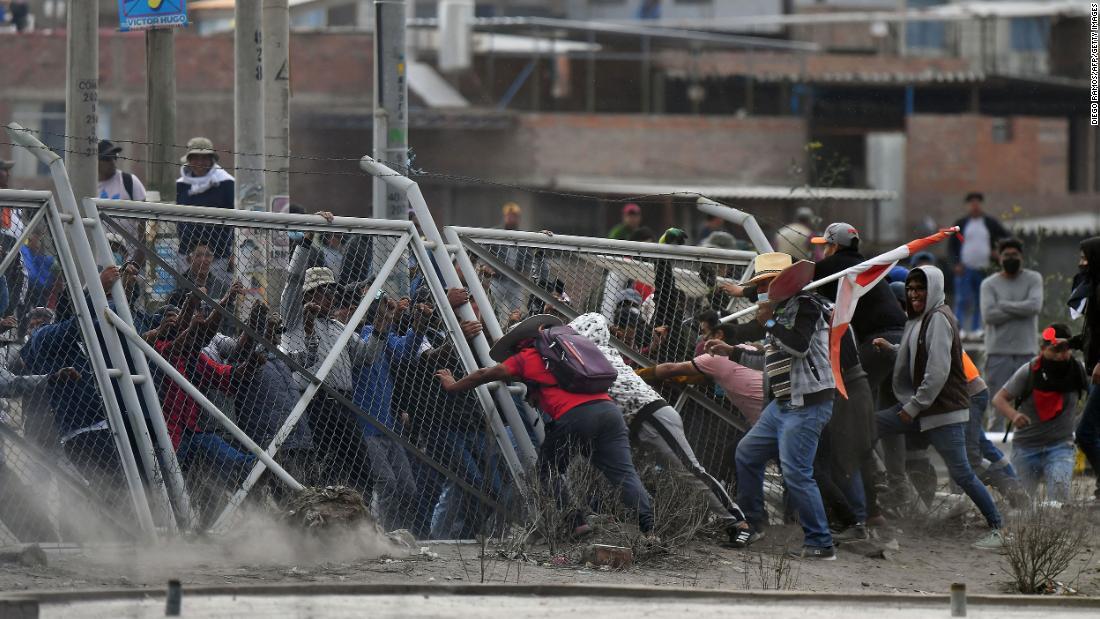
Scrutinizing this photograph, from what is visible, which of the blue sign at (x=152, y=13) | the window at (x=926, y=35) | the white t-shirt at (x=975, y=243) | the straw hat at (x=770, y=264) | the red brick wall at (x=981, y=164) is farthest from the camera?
the window at (x=926, y=35)

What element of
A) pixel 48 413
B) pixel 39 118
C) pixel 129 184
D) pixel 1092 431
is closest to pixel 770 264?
pixel 1092 431

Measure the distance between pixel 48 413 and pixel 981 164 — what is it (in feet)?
102

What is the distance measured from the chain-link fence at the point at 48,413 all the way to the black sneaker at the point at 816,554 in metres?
3.79

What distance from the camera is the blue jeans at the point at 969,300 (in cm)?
2012

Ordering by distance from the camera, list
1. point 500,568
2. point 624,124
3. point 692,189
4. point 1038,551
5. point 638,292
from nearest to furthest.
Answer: point 500,568
point 1038,551
point 638,292
point 692,189
point 624,124

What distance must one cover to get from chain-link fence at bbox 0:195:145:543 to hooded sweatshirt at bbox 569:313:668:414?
2.75 m

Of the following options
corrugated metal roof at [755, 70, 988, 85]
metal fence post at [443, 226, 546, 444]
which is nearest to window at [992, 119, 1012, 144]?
corrugated metal roof at [755, 70, 988, 85]

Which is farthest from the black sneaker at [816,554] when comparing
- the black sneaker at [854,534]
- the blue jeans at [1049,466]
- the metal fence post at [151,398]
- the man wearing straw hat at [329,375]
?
the metal fence post at [151,398]

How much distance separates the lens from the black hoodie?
1251cm

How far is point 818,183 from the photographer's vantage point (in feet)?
51.6

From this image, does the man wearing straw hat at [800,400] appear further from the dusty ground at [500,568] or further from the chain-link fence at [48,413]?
the chain-link fence at [48,413]

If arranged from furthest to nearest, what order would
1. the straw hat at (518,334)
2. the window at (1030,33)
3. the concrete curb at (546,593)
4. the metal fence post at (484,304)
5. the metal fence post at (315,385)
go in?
the window at (1030,33) < the metal fence post at (484,304) < the straw hat at (518,334) < the metal fence post at (315,385) < the concrete curb at (546,593)

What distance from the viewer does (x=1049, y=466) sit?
38.9 ft

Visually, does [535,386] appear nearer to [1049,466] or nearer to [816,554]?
[816,554]
